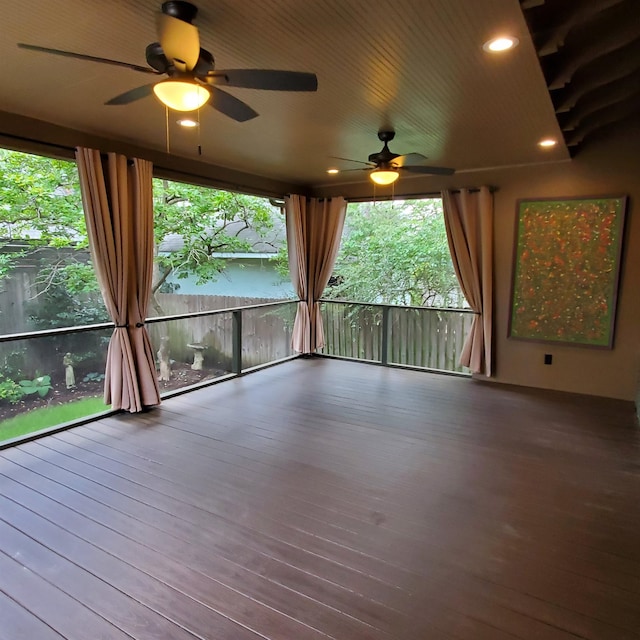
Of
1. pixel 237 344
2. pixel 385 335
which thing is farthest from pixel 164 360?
pixel 385 335

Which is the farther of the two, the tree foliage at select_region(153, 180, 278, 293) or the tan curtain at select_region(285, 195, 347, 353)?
the tree foliage at select_region(153, 180, 278, 293)

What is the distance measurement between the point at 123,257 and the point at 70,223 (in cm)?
222

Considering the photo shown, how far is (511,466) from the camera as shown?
3.21 m

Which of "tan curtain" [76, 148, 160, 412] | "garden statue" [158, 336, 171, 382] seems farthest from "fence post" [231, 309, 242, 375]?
"tan curtain" [76, 148, 160, 412]

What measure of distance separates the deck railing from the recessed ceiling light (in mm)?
3668

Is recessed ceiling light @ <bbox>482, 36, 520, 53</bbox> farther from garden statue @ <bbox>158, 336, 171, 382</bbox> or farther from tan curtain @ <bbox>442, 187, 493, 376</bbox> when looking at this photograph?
garden statue @ <bbox>158, 336, 171, 382</bbox>

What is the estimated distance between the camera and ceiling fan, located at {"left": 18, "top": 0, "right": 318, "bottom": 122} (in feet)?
5.77

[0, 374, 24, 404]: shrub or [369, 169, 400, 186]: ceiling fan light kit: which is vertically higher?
[369, 169, 400, 186]: ceiling fan light kit

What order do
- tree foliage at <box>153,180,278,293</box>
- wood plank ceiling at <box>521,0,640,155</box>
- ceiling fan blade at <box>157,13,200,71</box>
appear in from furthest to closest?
tree foliage at <box>153,180,278,293</box> < wood plank ceiling at <box>521,0,640,155</box> < ceiling fan blade at <box>157,13,200,71</box>

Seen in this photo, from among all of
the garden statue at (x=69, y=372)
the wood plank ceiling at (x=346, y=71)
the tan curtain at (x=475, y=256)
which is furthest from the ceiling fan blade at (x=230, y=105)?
the tan curtain at (x=475, y=256)

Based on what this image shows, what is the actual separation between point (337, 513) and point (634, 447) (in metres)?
2.62

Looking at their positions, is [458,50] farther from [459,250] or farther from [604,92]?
[459,250]

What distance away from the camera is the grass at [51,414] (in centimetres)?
416

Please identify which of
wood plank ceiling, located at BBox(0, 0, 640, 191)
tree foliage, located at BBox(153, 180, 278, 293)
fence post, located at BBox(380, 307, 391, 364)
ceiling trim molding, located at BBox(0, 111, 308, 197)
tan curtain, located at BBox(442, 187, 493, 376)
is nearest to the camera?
wood plank ceiling, located at BBox(0, 0, 640, 191)
